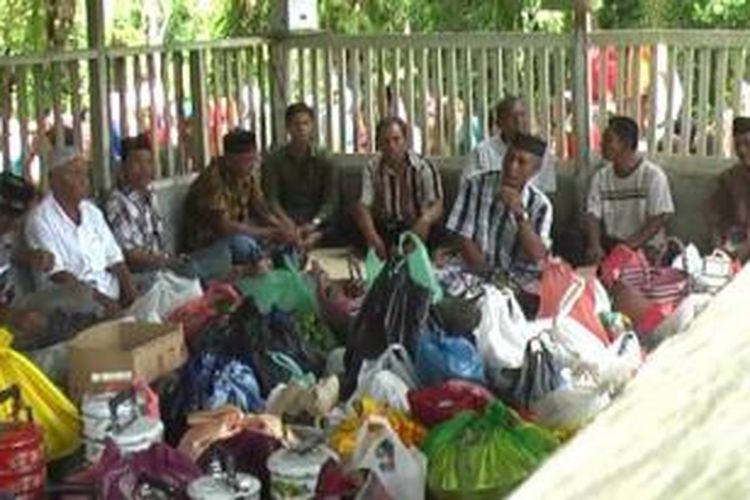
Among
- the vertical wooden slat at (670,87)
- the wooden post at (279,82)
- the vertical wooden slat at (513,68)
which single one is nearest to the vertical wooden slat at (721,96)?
the vertical wooden slat at (670,87)

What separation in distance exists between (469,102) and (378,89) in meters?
0.70

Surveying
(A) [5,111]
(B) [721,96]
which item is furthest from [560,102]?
(A) [5,111]

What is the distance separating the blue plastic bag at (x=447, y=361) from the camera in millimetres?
4809

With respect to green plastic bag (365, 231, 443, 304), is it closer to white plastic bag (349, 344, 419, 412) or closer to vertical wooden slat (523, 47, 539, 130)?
white plastic bag (349, 344, 419, 412)

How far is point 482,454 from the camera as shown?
13.1 feet

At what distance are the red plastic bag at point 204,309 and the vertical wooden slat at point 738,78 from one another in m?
3.74

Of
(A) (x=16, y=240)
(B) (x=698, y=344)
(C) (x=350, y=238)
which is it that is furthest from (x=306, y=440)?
(C) (x=350, y=238)

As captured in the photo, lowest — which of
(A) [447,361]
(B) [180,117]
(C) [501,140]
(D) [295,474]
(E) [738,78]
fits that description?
(D) [295,474]

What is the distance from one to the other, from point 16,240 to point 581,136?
12.4 ft

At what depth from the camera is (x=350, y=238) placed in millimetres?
8953

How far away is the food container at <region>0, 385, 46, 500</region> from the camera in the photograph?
407cm

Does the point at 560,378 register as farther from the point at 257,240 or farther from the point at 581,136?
the point at 581,136

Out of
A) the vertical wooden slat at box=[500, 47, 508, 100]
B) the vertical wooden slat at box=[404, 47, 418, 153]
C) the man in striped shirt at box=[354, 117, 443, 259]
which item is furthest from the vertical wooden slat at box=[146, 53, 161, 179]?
the vertical wooden slat at box=[500, 47, 508, 100]

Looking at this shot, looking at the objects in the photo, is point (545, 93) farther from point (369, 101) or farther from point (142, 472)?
point (142, 472)
